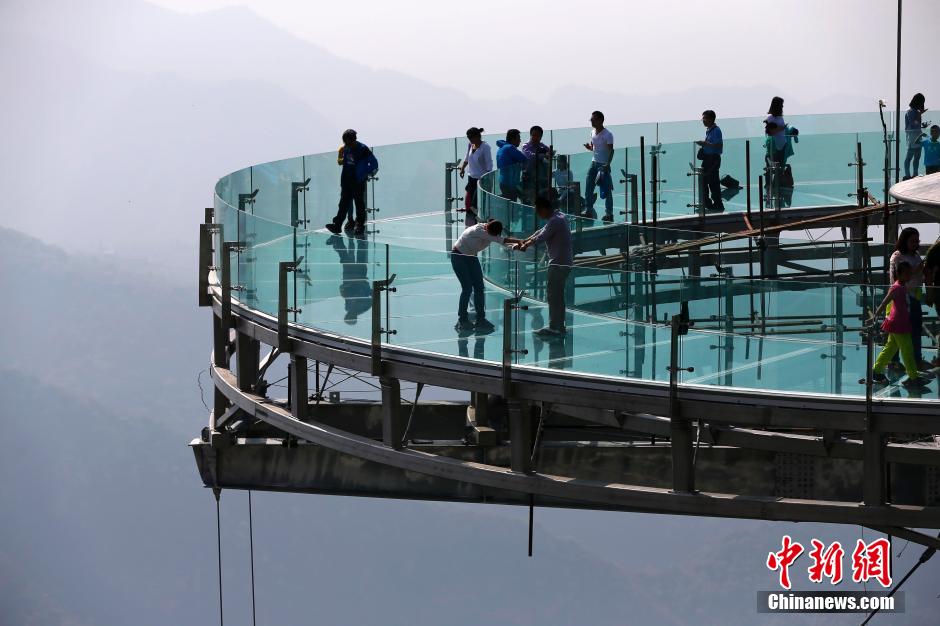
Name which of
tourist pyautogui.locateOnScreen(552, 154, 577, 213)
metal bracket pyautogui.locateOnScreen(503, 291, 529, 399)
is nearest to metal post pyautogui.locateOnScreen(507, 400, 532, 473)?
metal bracket pyautogui.locateOnScreen(503, 291, 529, 399)

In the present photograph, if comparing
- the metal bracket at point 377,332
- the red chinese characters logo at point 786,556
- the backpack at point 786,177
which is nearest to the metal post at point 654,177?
the backpack at point 786,177

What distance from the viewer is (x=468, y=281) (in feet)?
95.2

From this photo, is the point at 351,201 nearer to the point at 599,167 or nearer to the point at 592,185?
the point at 592,185

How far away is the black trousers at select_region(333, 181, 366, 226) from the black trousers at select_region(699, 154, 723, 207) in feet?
30.4

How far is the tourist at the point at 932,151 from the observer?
44.5 metres

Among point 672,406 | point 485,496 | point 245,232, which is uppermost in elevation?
point 245,232

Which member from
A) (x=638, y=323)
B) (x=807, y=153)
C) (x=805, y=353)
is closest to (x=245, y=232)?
(x=638, y=323)

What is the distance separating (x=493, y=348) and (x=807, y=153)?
66.1 ft

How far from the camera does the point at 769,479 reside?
Result: 3272 cm

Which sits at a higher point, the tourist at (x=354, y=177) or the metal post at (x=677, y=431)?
the tourist at (x=354, y=177)

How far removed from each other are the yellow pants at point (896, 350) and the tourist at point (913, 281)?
0.23 ft

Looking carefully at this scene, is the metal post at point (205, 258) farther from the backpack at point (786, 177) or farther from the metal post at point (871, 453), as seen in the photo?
the metal post at point (871, 453)

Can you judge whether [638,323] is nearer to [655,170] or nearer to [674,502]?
[674,502]

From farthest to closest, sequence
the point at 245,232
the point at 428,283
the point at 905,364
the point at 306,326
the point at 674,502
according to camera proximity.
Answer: the point at 245,232 → the point at 306,326 → the point at 428,283 → the point at 674,502 → the point at 905,364
